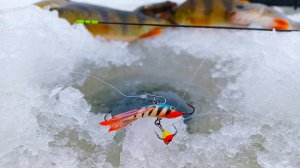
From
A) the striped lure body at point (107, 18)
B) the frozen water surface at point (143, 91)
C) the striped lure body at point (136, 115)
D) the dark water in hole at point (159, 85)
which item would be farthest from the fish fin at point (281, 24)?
the striped lure body at point (136, 115)

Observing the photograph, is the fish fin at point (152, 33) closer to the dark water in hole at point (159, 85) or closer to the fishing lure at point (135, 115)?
the dark water in hole at point (159, 85)

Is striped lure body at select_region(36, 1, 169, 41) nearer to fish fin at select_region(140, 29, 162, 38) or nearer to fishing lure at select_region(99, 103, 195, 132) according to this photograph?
fish fin at select_region(140, 29, 162, 38)

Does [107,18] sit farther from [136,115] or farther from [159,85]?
[136,115]

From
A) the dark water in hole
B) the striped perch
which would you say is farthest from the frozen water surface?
the striped perch

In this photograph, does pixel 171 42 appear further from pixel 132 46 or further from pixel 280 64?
pixel 280 64

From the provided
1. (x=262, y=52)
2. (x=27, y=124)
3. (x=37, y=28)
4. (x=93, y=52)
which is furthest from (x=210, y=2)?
(x=27, y=124)
